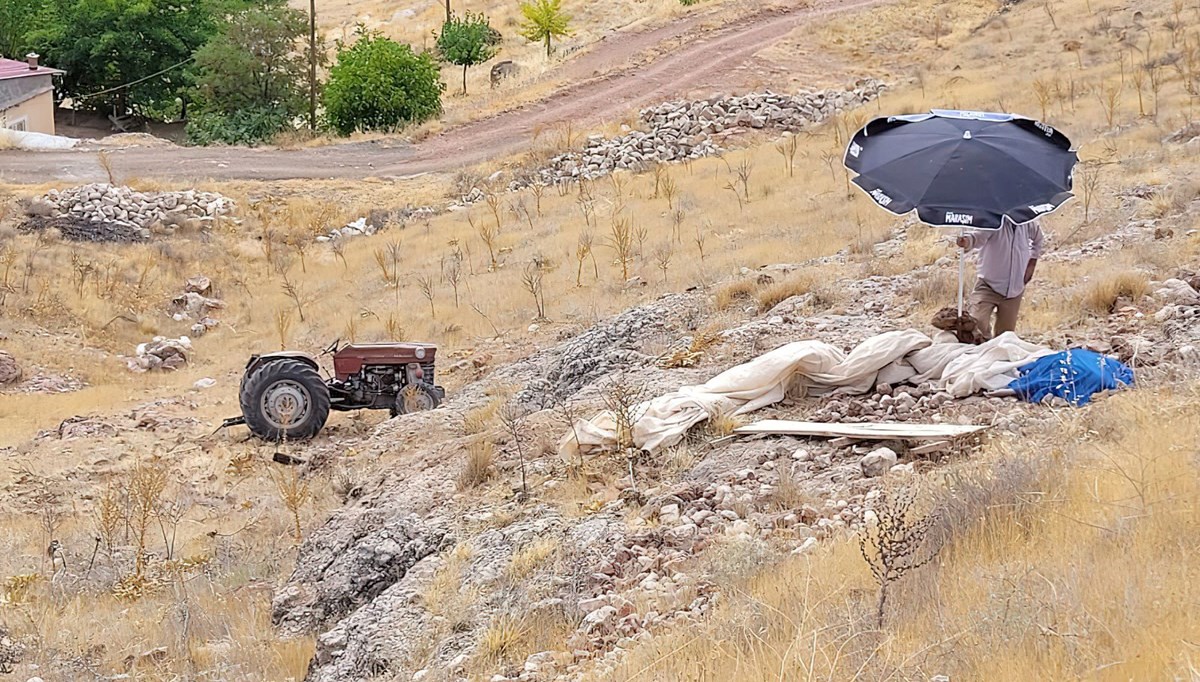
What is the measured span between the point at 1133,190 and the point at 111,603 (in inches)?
408

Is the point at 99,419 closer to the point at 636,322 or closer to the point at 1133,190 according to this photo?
the point at 636,322

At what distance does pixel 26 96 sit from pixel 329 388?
30.5 m

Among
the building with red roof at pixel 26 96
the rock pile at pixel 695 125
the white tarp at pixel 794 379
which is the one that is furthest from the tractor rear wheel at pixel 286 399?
the building with red roof at pixel 26 96

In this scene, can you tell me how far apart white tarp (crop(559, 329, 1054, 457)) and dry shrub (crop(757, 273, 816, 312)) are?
374 cm

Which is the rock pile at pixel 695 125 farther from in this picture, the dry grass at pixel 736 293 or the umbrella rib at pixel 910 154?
the umbrella rib at pixel 910 154

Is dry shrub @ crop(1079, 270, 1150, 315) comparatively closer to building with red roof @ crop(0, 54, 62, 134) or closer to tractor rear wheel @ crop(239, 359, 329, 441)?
tractor rear wheel @ crop(239, 359, 329, 441)

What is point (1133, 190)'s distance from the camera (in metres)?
12.3

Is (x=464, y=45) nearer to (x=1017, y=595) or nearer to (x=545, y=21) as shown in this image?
(x=545, y=21)

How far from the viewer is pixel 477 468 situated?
736 centimetres

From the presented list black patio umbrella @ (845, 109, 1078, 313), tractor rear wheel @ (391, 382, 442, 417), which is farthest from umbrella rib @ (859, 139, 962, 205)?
tractor rear wheel @ (391, 382, 442, 417)

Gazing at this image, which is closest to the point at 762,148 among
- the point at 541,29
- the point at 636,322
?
the point at 636,322

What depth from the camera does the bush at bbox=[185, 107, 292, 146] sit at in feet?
117

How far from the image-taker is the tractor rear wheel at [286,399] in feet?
A: 37.1

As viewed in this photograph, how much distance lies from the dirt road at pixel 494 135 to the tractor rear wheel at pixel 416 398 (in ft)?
51.4
